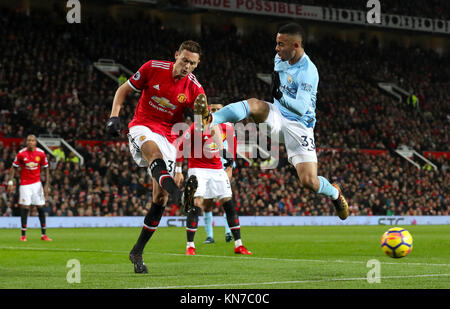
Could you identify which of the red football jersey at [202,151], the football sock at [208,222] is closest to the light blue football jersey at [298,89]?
the red football jersey at [202,151]

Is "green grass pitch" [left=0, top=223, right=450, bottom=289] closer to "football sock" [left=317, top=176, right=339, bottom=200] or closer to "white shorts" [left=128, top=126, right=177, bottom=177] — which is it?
"football sock" [left=317, top=176, right=339, bottom=200]

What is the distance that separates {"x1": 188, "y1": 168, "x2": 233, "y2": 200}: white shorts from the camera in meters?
12.9

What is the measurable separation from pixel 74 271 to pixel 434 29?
41.0m

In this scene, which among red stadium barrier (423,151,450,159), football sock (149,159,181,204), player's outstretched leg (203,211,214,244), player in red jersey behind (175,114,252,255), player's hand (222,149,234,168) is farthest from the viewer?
red stadium barrier (423,151,450,159)

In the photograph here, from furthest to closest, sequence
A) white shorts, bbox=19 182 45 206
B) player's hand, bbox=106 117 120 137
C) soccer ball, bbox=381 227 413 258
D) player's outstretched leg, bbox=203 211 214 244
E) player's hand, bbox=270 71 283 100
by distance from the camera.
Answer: white shorts, bbox=19 182 45 206 < player's outstretched leg, bbox=203 211 214 244 < player's hand, bbox=270 71 283 100 < soccer ball, bbox=381 227 413 258 < player's hand, bbox=106 117 120 137

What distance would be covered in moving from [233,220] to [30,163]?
6.89 m

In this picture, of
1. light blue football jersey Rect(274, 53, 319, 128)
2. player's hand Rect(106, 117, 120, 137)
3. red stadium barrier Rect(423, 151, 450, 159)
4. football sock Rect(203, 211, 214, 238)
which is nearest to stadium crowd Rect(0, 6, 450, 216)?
red stadium barrier Rect(423, 151, 450, 159)

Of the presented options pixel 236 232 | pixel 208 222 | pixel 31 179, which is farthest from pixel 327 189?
pixel 31 179

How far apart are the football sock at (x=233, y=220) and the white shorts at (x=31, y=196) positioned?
6.20 m

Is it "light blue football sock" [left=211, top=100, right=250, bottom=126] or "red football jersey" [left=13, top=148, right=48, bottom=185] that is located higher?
"light blue football sock" [left=211, top=100, right=250, bottom=126]

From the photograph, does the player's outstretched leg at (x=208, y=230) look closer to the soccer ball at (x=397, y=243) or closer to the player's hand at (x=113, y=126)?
the soccer ball at (x=397, y=243)

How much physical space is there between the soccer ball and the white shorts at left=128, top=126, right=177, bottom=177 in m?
2.81
